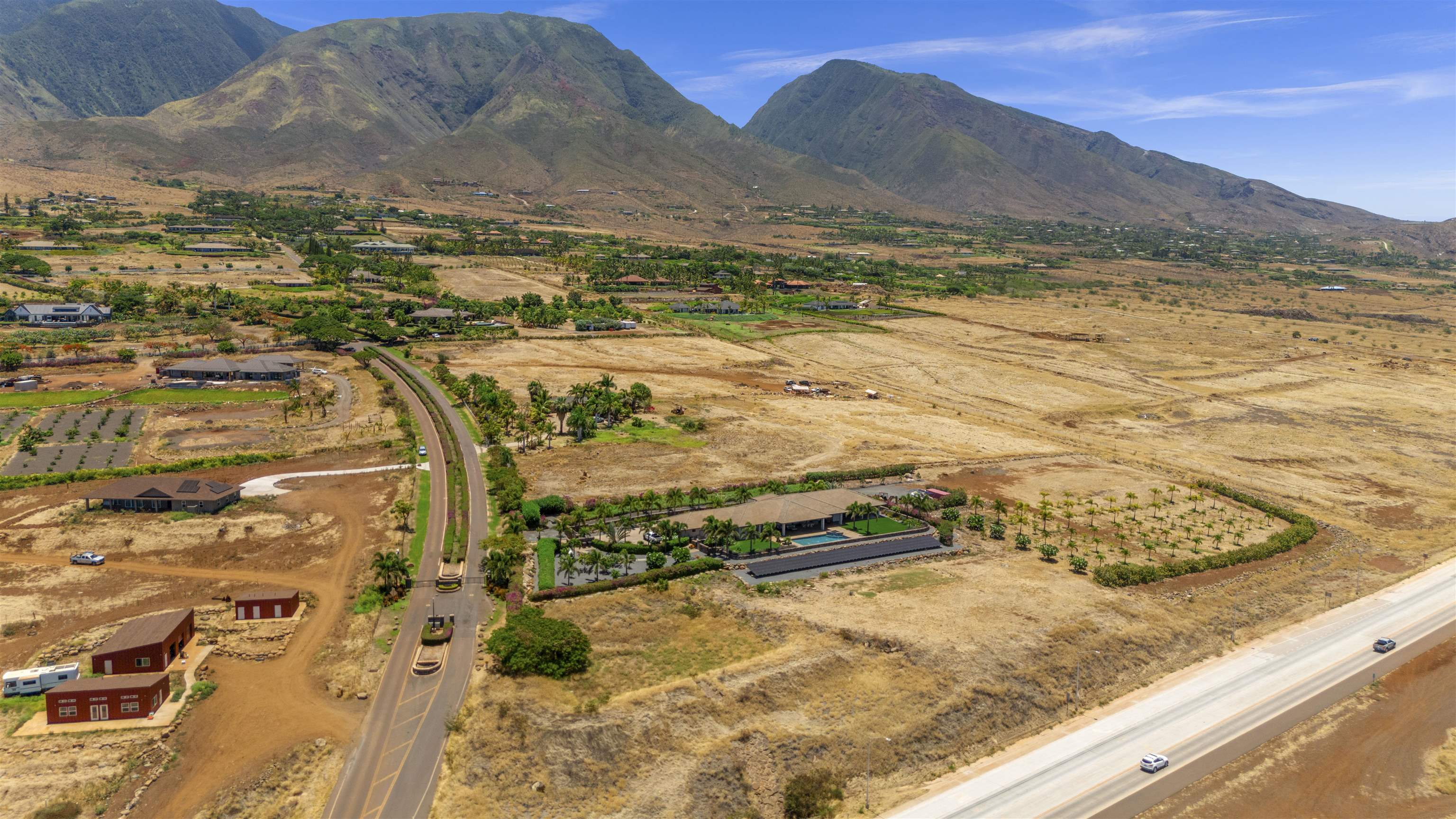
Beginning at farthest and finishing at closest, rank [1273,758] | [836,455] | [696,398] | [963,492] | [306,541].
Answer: [696,398]
[836,455]
[963,492]
[306,541]
[1273,758]

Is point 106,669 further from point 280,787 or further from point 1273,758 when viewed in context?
point 1273,758

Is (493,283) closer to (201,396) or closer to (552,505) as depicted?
(201,396)

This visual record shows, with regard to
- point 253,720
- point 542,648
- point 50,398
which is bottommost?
point 50,398

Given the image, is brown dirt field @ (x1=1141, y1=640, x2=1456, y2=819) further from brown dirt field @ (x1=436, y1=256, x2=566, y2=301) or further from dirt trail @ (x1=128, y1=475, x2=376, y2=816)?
brown dirt field @ (x1=436, y1=256, x2=566, y2=301)

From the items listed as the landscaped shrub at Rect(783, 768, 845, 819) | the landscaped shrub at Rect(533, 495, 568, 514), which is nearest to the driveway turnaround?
the landscaped shrub at Rect(533, 495, 568, 514)

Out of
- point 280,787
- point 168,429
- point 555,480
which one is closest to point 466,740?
point 280,787

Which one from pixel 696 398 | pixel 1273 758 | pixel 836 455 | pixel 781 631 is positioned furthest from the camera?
pixel 696 398

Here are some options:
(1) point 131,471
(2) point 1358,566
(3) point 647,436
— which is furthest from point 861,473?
(1) point 131,471

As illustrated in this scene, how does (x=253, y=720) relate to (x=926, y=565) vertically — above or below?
below
